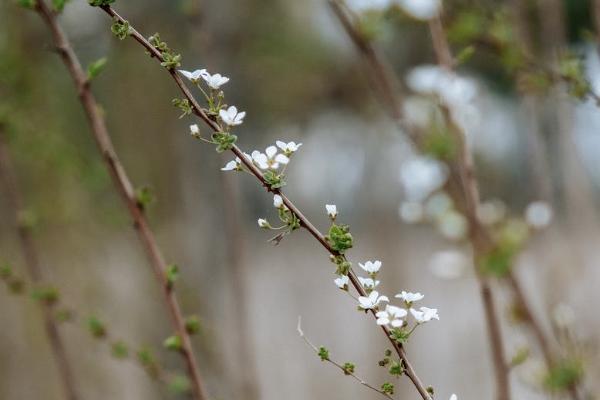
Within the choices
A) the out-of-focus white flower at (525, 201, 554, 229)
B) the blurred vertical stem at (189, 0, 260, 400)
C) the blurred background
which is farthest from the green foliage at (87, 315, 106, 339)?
the out-of-focus white flower at (525, 201, 554, 229)

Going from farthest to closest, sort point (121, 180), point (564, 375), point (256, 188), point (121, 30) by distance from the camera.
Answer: point (256, 188), point (564, 375), point (121, 180), point (121, 30)

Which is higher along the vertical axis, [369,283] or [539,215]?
[539,215]

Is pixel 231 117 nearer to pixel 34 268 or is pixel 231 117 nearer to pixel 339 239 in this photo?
pixel 339 239

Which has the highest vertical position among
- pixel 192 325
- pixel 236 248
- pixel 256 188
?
pixel 256 188

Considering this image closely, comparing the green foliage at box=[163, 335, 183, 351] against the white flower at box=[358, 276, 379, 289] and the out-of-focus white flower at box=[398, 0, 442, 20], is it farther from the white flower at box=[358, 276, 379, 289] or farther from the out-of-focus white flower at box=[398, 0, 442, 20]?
the out-of-focus white flower at box=[398, 0, 442, 20]

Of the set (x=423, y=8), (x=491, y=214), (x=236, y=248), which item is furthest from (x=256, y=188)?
(x=423, y=8)

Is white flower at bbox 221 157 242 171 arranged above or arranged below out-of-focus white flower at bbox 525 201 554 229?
below

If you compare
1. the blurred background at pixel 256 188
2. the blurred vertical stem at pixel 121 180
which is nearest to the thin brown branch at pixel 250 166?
the blurred vertical stem at pixel 121 180
